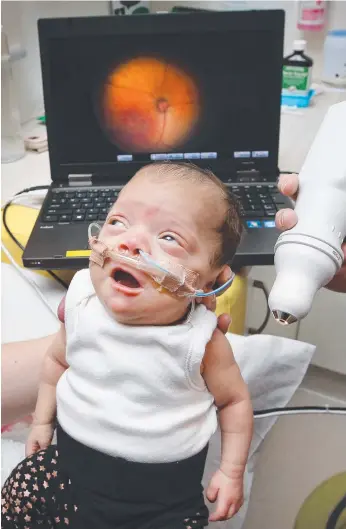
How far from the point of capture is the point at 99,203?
3.04ft

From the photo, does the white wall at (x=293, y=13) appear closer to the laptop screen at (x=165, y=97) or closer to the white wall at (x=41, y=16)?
the white wall at (x=41, y=16)

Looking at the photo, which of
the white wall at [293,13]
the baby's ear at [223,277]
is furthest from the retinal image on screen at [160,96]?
the white wall at [293,13]

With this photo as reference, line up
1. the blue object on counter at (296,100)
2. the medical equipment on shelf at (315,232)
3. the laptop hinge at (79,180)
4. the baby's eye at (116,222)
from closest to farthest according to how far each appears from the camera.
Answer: the medical equipment on shelf at (315,232) < the baby's eye at (116,222) < the laptop hinge at (79,180) < the blue object on counter at (296,100)

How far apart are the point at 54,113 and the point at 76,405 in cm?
56

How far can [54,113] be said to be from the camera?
960 mm

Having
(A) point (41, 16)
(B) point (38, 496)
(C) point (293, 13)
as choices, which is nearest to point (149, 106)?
(A) point (41, 16)

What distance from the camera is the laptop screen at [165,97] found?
3.09 ft

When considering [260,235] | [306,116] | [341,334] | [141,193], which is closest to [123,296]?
[141,193]

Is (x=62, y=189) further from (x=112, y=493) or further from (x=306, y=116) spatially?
(x=306, y=116)

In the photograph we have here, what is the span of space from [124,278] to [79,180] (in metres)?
0.47

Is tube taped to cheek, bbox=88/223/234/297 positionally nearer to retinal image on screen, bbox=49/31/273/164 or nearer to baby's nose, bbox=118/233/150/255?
baby's nose, bbox=118/233/150/255

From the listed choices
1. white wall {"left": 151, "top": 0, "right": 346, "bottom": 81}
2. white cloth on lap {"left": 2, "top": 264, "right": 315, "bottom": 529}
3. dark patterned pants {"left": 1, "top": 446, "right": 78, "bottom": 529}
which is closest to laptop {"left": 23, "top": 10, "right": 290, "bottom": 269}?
white cloth on lap {"left": 2, "top": 264, "right": 315, "bottom": 529}

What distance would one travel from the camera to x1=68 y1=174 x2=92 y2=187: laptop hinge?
0.99 m

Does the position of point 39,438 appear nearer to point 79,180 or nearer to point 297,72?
point 79,180
